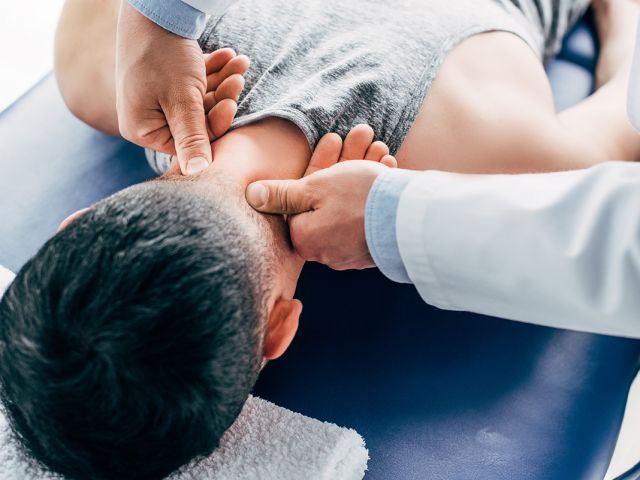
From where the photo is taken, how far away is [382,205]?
86cm

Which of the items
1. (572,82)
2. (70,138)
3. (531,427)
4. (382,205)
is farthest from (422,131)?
(70,138)

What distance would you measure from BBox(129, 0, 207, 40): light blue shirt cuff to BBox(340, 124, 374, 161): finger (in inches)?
12.4

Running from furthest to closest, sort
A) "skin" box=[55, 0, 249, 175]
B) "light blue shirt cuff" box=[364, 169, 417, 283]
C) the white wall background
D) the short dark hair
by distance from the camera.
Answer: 1. the white wall background
2. "skin" box=[55, 0, 249, 175]
3. "light blue shirt cuff" box=[364, 169, 417, 283]
4. the short dark hair

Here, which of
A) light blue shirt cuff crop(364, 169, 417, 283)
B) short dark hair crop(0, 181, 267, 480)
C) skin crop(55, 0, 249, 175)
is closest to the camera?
short dark hair crop(0, 181, 267, 480)

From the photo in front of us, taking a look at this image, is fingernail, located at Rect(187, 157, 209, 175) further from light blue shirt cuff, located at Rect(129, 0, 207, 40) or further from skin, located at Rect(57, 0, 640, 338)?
light blue shirt cuff, located at Rect(129, 0, 207, 40)

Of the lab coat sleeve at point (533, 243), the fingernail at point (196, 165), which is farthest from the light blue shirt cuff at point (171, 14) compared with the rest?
the lab coat sleeve at point (533, 243)

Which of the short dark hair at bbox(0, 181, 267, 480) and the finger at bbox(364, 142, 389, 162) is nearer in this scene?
the short dark hair at bbox(0, 181, 267, 480)

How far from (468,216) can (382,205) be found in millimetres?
118

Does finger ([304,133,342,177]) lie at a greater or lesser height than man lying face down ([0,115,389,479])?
greater

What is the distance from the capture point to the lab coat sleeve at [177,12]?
3.26 feet

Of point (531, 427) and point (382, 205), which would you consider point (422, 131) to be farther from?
point (531, 427)

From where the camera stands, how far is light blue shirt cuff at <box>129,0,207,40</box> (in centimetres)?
100

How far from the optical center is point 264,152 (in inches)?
38.4

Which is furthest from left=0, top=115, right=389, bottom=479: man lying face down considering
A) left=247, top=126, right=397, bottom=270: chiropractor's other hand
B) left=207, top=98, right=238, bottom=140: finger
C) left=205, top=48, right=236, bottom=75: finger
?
left=205, top=48, right=236, bottom=75: finger
